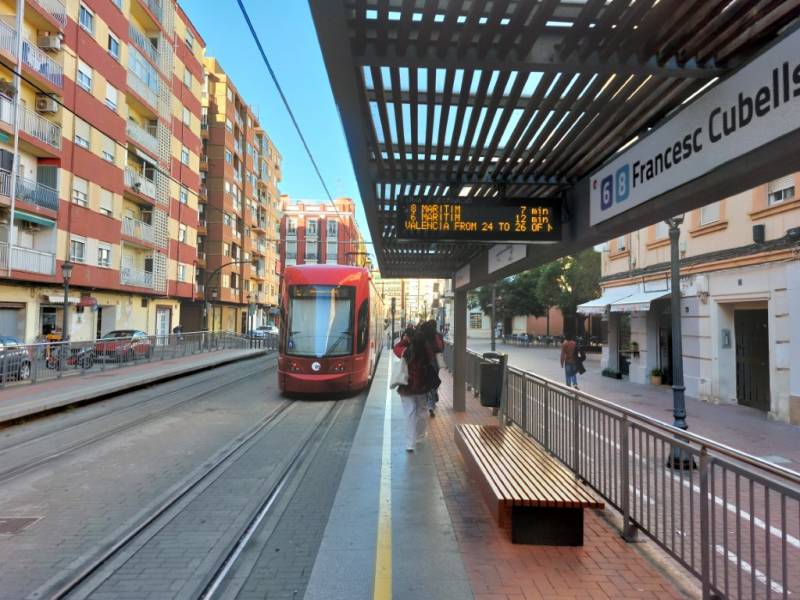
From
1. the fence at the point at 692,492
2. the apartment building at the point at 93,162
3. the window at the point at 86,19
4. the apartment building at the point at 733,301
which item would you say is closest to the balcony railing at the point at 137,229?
the apartment building at the point at 93,162

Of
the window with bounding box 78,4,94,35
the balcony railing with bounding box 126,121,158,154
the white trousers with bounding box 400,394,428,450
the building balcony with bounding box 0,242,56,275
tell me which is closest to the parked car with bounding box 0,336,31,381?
the building balcony with bounding box 0,242,56,275

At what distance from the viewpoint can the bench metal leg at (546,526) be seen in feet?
13.4

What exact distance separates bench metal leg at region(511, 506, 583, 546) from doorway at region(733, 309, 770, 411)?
10489 millimetres

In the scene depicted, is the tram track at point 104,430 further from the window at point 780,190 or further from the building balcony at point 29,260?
the window at point 780,190

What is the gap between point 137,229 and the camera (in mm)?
31500

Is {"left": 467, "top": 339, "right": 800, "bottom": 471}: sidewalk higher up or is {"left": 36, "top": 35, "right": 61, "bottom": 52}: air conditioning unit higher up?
{"left": 36, "top": 35, "right": 61, "bottom": 52}: air conditioning unit

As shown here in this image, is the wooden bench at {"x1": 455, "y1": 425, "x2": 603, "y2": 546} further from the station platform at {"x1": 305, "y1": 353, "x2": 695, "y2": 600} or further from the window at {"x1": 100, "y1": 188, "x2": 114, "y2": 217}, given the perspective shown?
the window at {"x1": 100, "y1": 188, "x2": 114, "y2": 217}

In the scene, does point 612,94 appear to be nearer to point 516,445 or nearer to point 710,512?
point 710,512

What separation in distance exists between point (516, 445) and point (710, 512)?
2.65m

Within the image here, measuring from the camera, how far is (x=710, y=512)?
3139mm

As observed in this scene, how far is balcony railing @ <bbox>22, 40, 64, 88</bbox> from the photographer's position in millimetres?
22131

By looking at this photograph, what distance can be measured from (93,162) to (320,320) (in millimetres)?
21257

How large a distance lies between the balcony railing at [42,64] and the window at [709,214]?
26.2 metres

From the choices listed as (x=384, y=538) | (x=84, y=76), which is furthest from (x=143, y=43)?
(x=384, y=538)
